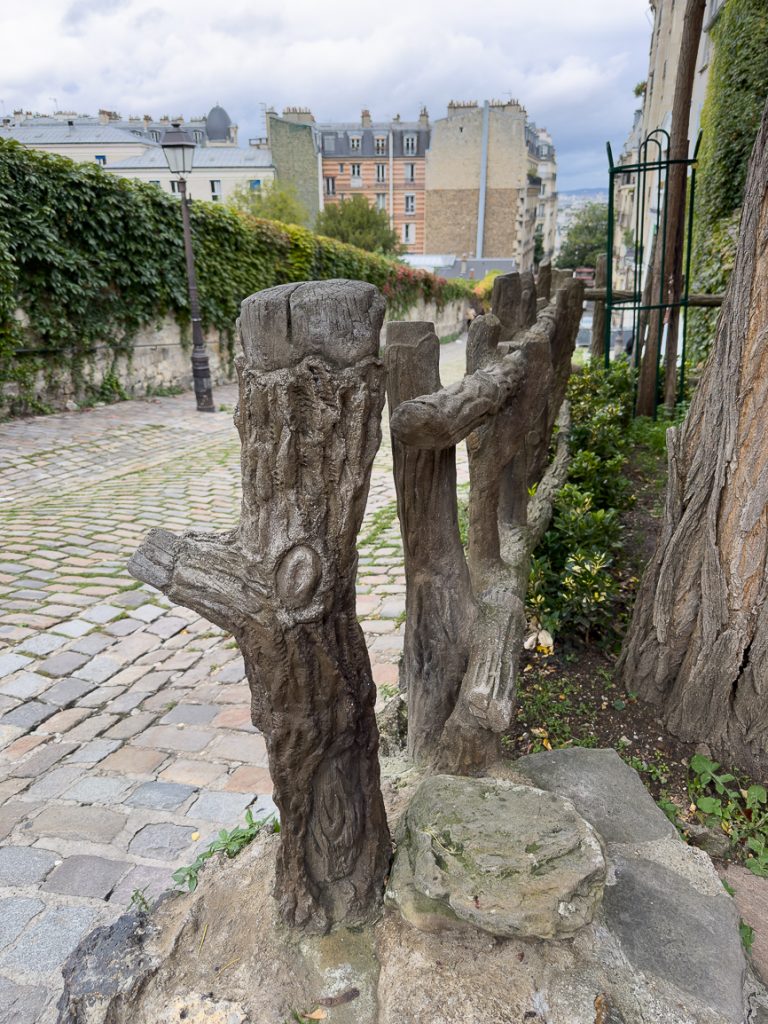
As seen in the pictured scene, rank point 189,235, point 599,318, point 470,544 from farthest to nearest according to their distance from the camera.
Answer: point 189,235
point 599,318
point 470,544

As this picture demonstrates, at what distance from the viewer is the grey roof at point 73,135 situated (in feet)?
148

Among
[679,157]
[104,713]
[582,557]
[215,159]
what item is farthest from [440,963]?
Answer: [215,159]

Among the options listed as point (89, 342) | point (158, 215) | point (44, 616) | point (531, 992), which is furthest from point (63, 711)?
point (158, 215)

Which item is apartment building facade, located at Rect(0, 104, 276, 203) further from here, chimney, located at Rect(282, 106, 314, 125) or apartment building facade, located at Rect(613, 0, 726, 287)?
apartment building facade, located at Rect(613, 0, 726, 287)

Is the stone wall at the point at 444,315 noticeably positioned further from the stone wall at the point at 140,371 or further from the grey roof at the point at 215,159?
the grey roof at the point at 215,159

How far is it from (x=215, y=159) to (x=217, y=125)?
12133 mm

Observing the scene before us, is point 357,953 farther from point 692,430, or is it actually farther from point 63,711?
point 63,711

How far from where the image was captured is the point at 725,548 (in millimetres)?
2633

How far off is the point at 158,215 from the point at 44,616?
367 inches

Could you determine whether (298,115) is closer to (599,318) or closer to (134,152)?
(134,152)

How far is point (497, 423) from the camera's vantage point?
8.38ft

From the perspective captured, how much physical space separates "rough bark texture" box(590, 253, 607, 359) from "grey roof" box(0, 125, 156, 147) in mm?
44071

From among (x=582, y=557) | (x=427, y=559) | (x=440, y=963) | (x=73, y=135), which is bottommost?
(x=440, y=963)

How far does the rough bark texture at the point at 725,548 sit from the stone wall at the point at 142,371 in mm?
9444
